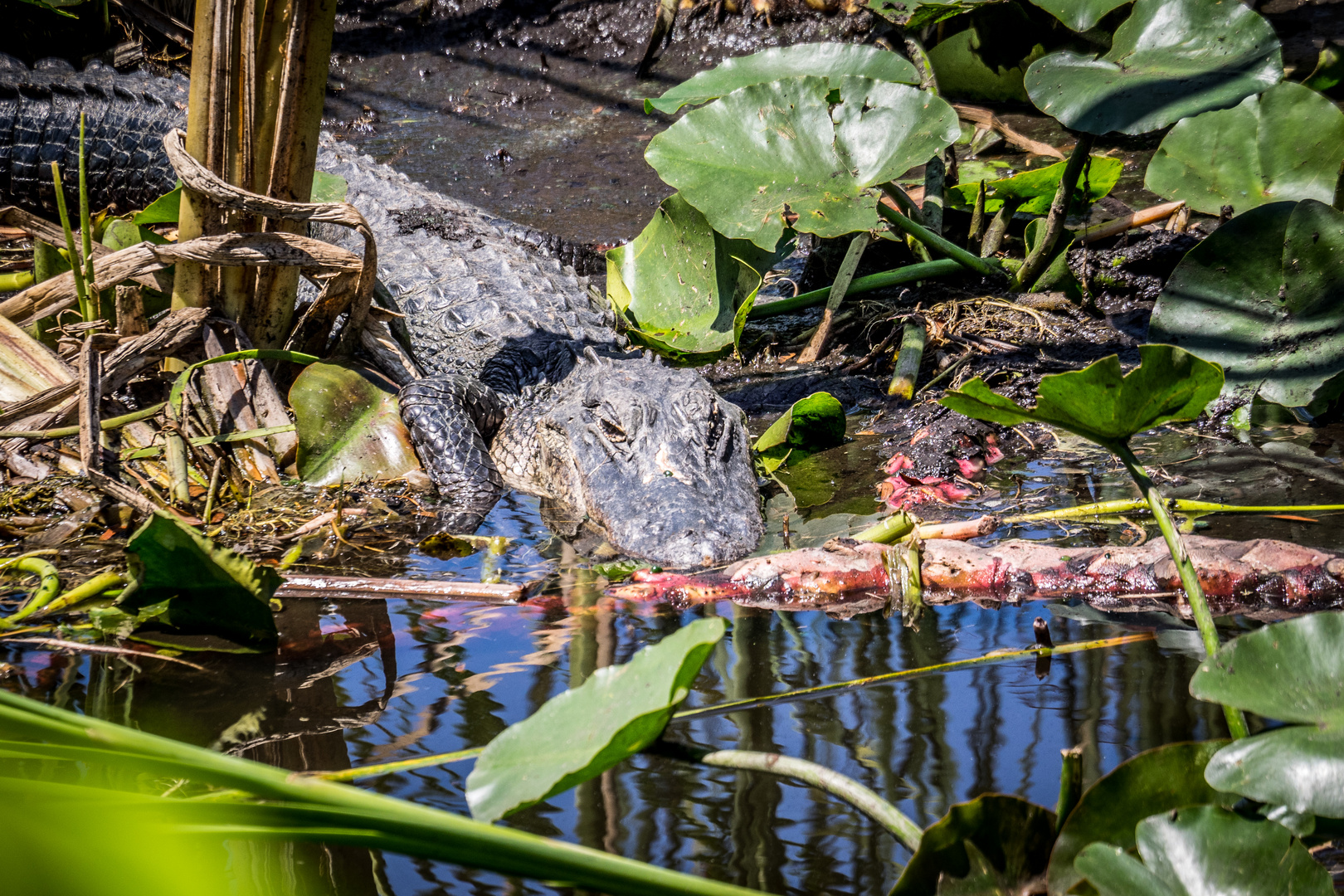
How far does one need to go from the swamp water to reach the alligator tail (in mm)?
4698

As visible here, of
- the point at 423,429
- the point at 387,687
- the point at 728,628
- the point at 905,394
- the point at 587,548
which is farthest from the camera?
the point at 905,394

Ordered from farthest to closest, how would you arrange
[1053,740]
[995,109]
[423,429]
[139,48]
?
[139,48] → [995,109] → [423,429] → [1053,740]

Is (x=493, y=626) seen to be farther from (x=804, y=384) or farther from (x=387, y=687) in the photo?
(x=804, y=384)

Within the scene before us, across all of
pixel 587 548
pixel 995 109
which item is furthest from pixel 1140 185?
pixel 587 548

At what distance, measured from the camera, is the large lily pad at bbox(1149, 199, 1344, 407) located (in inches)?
111

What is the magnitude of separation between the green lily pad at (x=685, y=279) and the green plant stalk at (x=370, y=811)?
297 cm

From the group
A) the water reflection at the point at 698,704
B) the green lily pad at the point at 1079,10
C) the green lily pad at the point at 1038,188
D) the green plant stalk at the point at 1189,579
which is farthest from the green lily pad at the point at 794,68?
the green plant stalk at the point at 1189,579

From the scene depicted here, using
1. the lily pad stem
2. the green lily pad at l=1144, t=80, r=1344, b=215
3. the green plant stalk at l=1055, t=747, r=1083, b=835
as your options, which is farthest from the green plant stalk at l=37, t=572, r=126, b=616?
the green lily pad at l=1144, t=80, r=1344, b=215

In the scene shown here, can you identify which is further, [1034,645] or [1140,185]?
[1140,185]

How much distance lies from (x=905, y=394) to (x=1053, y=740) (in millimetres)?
2275

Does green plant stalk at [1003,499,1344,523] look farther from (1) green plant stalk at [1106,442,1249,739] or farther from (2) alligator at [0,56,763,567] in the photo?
(1) green plant stalk at [1106,442,1249,739]

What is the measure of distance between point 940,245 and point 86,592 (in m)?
3.24

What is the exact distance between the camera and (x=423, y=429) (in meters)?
3.38

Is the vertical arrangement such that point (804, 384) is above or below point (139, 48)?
below
